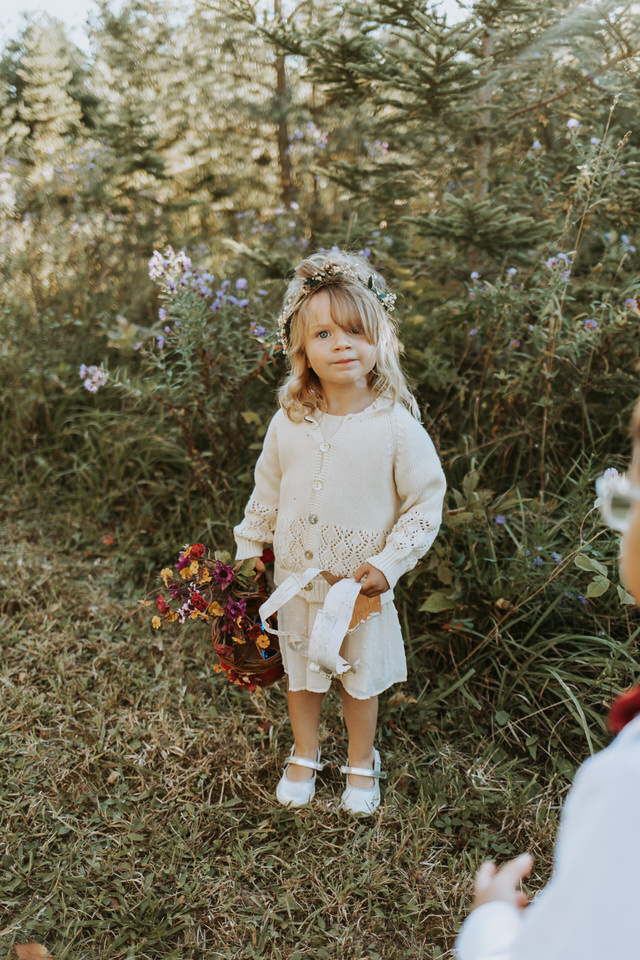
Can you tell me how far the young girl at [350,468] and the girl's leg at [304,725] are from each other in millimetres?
74

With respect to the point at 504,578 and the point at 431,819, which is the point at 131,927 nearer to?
the point at 431,819

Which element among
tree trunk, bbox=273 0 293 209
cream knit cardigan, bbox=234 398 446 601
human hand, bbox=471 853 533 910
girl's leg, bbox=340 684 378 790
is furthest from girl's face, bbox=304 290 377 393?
tree trunk, bbox=273 0 293 209

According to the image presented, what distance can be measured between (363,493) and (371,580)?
0.27 metres

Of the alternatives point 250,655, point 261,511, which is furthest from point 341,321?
point 250,655

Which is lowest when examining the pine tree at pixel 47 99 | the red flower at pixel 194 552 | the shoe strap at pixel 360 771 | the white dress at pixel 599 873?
the shoe strap at pixel 360 771

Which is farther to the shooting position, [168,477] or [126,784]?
[168,477]

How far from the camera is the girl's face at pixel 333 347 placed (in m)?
2.01

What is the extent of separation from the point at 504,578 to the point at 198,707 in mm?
1336

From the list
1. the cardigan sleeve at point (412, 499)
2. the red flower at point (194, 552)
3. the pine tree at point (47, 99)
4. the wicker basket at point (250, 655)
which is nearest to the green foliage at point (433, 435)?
the wicker basket at point (250, 655)

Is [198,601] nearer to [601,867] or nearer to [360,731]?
[360,731]

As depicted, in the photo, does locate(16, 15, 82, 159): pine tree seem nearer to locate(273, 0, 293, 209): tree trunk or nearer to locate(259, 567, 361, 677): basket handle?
locate(273, 0, 293, 209): tree trunk

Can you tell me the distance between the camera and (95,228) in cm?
485

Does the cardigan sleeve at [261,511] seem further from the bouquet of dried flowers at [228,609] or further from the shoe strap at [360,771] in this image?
the shoe strap at [360,771]

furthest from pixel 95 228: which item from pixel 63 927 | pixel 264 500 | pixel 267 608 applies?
pixel 63 927
